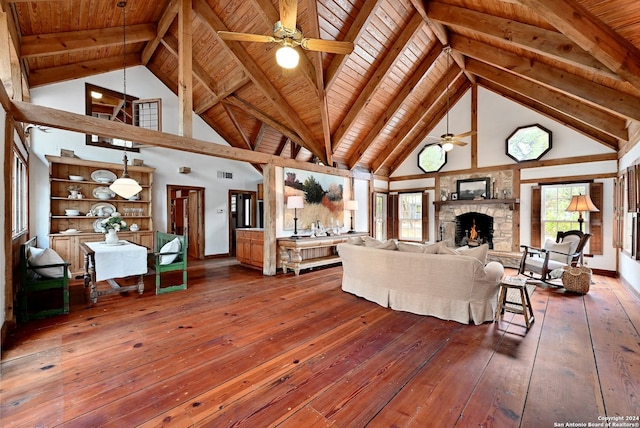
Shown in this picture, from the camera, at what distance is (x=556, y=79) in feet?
13.4

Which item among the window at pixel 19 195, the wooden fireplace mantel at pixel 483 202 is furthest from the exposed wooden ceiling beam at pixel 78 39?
the wooden fireplace mantel at pixel 483 202

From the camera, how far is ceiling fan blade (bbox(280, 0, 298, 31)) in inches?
96.6

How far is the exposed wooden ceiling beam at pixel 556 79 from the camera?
3.64m

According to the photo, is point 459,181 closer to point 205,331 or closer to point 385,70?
point 385,70

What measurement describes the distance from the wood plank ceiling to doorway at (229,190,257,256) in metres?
1.78

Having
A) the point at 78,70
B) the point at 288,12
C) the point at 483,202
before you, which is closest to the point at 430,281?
the point at 288,12

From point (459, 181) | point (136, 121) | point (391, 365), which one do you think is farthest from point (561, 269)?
point (136, 121)

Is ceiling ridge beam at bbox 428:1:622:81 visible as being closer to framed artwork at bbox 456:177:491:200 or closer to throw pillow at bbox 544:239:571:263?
throw pillow at bbox 544:239:571:263

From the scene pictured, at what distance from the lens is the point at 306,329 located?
299 cm

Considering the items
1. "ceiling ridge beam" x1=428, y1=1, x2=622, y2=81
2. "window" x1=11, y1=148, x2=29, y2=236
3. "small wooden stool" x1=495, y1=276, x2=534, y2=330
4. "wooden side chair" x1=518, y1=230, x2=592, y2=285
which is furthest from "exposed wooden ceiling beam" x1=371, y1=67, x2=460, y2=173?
"window" x1=11, y1=148, x2=29, y2=236

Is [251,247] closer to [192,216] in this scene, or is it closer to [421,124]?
[192,216]

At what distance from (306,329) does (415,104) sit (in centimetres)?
615

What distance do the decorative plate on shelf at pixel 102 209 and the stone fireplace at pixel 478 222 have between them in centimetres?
813

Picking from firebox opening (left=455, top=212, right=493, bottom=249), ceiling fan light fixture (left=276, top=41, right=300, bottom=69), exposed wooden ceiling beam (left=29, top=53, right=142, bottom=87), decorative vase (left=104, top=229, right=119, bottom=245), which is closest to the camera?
ceiling fan light fixture (left=276, top=41, right=300, bottom=69)
